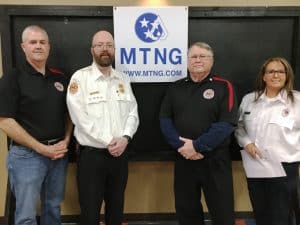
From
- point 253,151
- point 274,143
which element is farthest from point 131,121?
point 274,143

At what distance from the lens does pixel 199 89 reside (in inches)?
88.7

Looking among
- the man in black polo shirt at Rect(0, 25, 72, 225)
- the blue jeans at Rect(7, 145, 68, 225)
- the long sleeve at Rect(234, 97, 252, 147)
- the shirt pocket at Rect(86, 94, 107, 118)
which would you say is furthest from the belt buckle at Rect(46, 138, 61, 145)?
the long sleeve at Rect(234, 97, 252, 147)

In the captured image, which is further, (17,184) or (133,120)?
(133,120)

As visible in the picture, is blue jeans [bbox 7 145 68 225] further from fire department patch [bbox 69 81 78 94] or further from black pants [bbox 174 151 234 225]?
black pants [bbox 174 151 234 225]

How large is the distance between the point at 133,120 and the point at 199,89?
50 centimetres

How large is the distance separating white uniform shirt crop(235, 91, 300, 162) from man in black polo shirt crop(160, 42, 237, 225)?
193mm

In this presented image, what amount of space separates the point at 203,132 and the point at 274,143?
0.49m

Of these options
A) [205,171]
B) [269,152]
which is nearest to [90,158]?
[205,171]

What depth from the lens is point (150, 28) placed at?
255cm

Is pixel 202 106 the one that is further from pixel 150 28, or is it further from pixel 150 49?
pixel 150 28

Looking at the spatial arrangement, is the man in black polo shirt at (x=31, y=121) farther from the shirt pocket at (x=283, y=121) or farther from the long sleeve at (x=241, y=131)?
the shirt pocket at (x=283, y=121)

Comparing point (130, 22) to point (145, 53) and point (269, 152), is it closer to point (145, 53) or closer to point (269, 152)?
point (145, 53)

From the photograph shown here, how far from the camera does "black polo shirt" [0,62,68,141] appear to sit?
80.1 inches

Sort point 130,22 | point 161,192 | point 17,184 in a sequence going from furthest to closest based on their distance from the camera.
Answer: point 161,192 → point 130,22 → point 17,184
